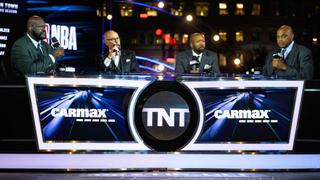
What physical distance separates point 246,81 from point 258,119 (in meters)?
0.49

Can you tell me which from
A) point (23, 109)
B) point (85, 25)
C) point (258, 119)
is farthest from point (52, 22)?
point (258, 119)

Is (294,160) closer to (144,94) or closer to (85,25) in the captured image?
(144,94)

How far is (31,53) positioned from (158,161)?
2.36 m

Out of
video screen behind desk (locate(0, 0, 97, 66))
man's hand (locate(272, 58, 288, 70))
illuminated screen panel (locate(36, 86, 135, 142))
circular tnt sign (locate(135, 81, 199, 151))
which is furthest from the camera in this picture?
video screen behind desk (locate(0, 0, 97, 66))

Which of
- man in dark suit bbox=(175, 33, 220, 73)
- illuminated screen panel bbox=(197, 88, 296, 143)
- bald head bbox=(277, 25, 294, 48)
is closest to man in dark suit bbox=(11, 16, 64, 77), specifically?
man in dark suit bbox=(175, 33, 220, 73)

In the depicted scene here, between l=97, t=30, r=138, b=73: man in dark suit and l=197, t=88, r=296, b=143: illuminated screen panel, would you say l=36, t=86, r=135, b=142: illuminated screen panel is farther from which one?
l=97, t=30, r=138, b=73: man in dark suit

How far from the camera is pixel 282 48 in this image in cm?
666

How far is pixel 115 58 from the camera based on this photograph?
7.09m

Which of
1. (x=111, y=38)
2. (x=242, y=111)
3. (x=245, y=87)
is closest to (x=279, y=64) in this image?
(x=245, y=87)

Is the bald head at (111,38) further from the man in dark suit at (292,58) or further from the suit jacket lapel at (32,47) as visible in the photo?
the man in dark suit at (292,58)

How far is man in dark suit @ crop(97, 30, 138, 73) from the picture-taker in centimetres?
685

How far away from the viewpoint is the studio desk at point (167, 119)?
5441 mm

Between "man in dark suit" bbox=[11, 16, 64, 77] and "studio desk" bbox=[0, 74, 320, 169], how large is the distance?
94cm

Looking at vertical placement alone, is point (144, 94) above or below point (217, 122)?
above
